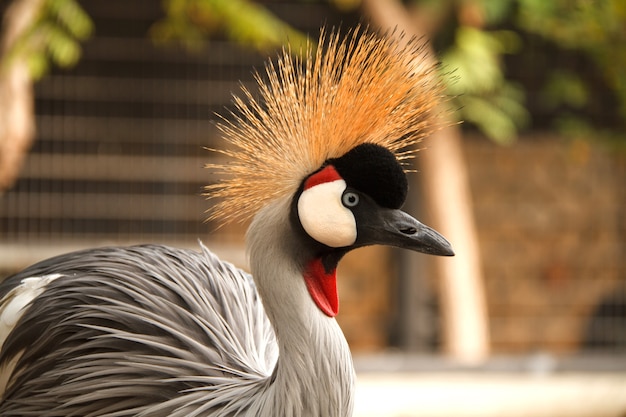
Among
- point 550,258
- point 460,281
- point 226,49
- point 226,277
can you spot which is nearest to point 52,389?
point 226,277

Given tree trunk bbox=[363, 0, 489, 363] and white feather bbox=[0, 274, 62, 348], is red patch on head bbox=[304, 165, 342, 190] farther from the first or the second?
tree trunk bbox=[363, 0, 489, 363]

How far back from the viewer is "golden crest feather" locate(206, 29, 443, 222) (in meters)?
1.54

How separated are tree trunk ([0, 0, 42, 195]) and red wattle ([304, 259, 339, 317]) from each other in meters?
2.20

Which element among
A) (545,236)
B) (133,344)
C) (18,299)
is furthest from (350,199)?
(545,236)

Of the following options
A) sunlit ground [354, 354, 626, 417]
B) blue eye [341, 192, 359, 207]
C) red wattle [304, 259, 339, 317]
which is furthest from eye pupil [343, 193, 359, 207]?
sunlit ground [354, 354, 626, 417]

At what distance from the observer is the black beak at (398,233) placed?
1.47 meters

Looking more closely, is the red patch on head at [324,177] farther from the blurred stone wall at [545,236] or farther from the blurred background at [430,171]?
the blurred stone wall at [545,236]

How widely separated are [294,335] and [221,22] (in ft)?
8.85

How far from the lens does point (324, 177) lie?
1493 mm

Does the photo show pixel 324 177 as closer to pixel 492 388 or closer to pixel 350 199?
pixel 350 199

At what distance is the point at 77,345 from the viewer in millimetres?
1623

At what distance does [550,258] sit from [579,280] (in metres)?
0.19

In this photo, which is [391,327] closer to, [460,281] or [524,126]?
[460,281]

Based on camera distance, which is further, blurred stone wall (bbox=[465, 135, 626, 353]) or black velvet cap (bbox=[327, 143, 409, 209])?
blurred stone wall (bbox=[465, 135, 626, 353])
